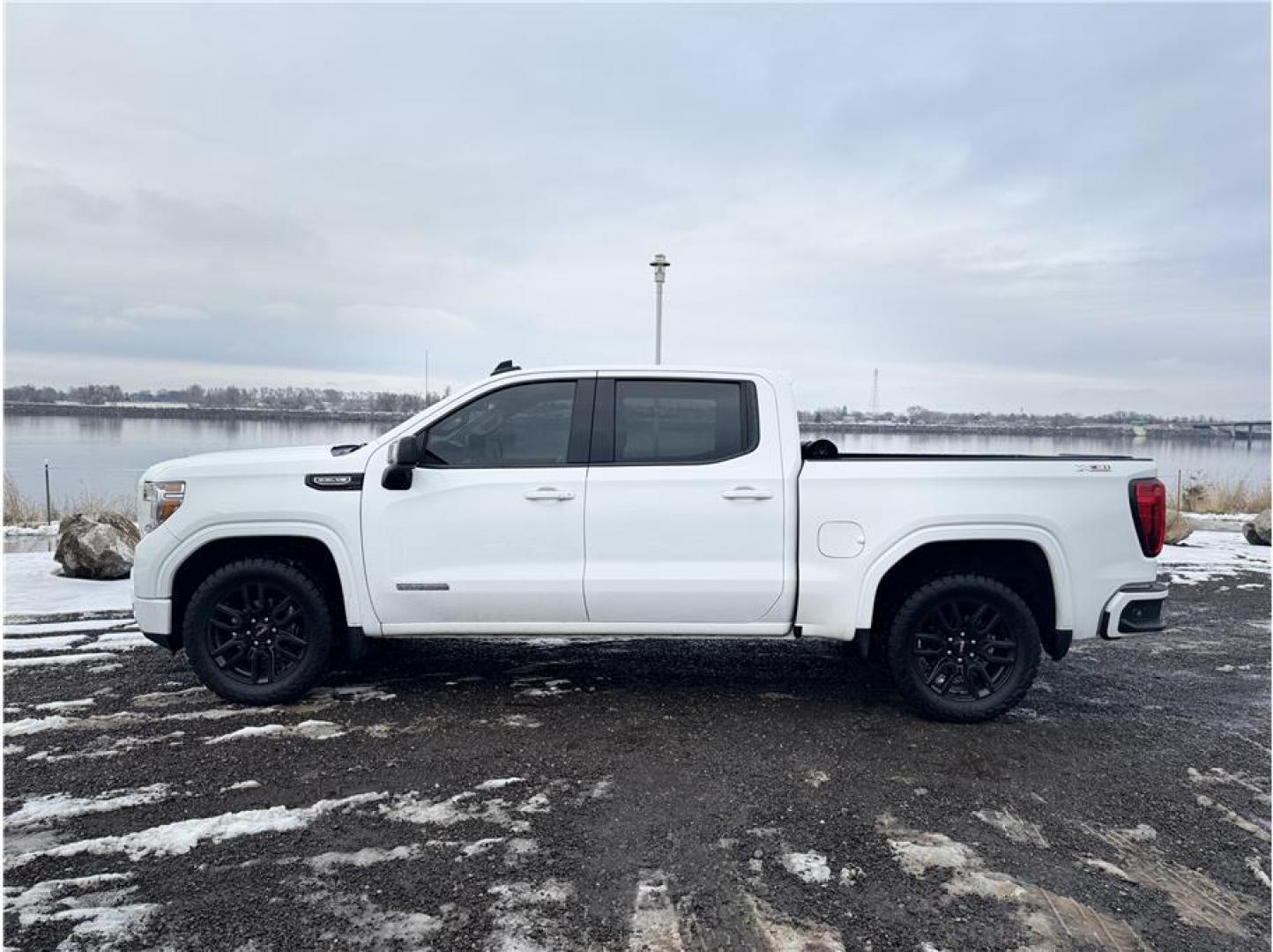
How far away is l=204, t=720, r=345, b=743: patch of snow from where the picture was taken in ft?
13.6

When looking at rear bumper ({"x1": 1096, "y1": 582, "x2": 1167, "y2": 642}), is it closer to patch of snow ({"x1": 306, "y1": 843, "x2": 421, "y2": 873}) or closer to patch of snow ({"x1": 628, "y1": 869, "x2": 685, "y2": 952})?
patch of snow ({"x1": 628, "y1": 869, "x2": 685, "y2": 952})

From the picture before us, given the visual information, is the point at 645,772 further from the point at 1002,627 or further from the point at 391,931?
the point at 1002,627

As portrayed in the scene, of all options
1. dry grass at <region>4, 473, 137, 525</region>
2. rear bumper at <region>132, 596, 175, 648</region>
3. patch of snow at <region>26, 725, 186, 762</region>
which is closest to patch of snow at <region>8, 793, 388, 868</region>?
patch of snow at <region>26, 725, 186, 762</region>

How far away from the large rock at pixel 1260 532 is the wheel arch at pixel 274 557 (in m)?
12.3

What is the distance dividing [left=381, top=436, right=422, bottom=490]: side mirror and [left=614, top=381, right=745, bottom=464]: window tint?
44.0 inches

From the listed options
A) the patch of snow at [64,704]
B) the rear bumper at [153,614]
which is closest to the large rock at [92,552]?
the patch of snow at [64,704]

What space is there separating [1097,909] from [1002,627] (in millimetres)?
1854

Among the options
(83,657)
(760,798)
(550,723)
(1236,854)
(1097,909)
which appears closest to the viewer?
(1097,909)

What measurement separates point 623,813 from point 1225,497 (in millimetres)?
18505

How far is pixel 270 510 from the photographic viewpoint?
4523 mm

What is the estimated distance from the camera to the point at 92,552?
7.88 metres

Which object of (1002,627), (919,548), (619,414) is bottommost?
(1002,627)

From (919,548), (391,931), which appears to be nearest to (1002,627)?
(919,548)

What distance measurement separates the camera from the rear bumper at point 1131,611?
4.38 metres
